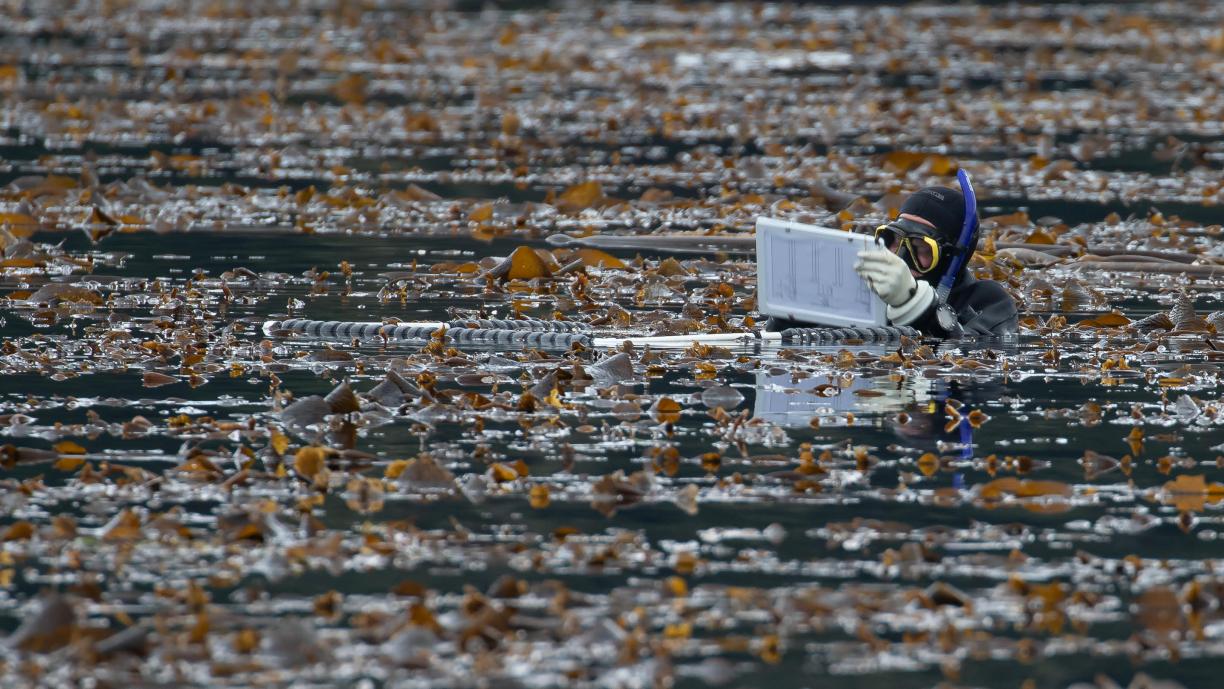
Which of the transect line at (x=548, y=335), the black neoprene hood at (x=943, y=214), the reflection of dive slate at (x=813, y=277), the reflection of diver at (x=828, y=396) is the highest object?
the black neoprene hood at (x=943, y=214)

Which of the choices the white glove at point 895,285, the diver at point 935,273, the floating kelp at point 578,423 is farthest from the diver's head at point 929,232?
the floating kelp at point 578,423

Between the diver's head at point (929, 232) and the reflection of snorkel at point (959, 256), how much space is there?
0.02m

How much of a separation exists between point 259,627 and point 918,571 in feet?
6.19

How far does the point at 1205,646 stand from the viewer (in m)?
5.38

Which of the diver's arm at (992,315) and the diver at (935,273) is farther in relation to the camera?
the diver's arm at (992,315)

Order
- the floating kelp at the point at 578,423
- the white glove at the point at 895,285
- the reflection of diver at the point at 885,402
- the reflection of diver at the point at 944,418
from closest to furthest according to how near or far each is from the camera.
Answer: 1. the floating kelp at the point at 578,423
2. the reflection of diver at the point at 944,418
3. the reflection of diver at the point at 885,402
4. the white glove at the point at 895,285

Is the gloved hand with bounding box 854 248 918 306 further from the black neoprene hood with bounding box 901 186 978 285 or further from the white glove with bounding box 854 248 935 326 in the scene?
the black neoprene hood with bounding box 901 186 978 285

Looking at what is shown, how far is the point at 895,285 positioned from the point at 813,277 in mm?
534

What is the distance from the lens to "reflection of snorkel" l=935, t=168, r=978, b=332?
9688 mm

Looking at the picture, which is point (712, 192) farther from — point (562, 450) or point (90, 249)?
point (562, 450)

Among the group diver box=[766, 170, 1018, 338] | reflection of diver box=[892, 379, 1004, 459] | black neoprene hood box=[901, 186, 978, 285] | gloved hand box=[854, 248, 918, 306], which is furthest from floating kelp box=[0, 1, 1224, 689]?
black neoprene hood box=[901, 186, 978, 285]

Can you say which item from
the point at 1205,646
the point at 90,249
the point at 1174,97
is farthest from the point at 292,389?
the point at 1174,97

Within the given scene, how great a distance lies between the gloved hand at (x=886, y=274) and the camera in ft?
31.1

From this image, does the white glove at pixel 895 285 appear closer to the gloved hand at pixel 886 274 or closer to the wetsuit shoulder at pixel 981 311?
the gloved hand at pixel 886 274
